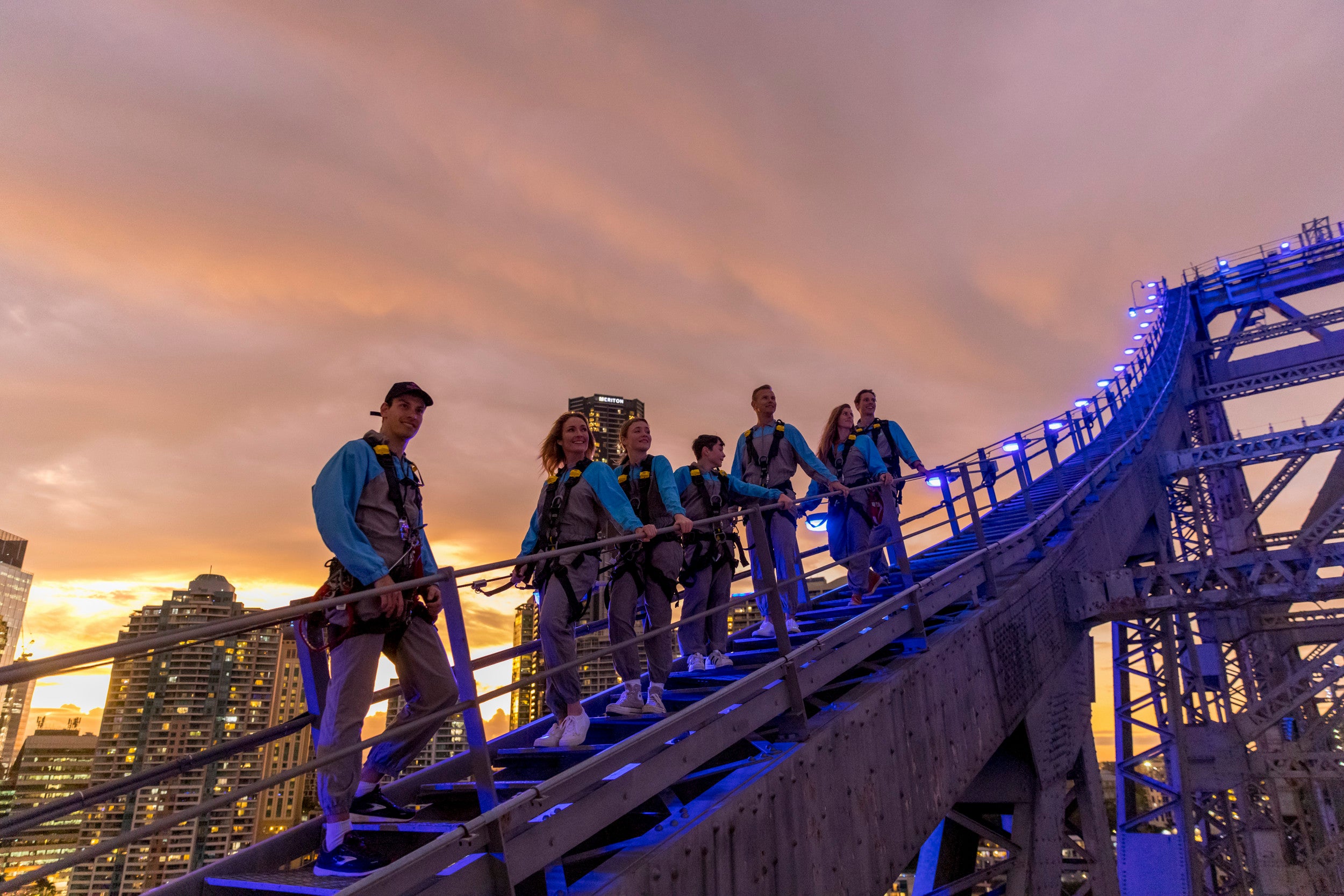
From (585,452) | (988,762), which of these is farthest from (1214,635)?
(585,452)

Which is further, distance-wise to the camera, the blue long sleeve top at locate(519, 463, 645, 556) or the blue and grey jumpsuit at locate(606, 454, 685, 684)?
the blue and grey jumpsuit at locate(606, 454, 685, 684)

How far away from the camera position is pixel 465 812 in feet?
12.8

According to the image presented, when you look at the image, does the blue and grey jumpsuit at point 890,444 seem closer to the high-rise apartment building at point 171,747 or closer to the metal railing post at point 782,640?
the metal railing post at point 782,640

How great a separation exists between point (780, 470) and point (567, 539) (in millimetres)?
2824

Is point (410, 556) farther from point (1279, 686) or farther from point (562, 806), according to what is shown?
point (1279, 686)

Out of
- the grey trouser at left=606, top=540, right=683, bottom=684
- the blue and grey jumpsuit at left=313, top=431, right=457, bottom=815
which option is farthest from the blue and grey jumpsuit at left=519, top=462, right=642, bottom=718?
the blue and grey jumpsuit at left=313, top=431, right=457, bottom=815

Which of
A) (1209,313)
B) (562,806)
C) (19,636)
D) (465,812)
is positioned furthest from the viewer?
(19,636)

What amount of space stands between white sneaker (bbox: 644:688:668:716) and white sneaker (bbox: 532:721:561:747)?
2.12 ft

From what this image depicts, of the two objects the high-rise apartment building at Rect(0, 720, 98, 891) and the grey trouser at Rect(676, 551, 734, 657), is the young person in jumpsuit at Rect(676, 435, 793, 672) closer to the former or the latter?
the grey trouser at Rect(676, 551, 734, 657)

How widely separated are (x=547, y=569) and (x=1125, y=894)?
1202 cm

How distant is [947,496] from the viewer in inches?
315

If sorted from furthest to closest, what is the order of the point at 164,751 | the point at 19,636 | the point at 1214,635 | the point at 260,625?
the point at 19,636 < the point at 164,751 < the point at 1214,635 < the point at 260,625

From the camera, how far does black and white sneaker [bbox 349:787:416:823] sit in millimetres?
3580

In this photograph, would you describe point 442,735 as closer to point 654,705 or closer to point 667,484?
point 654,705
